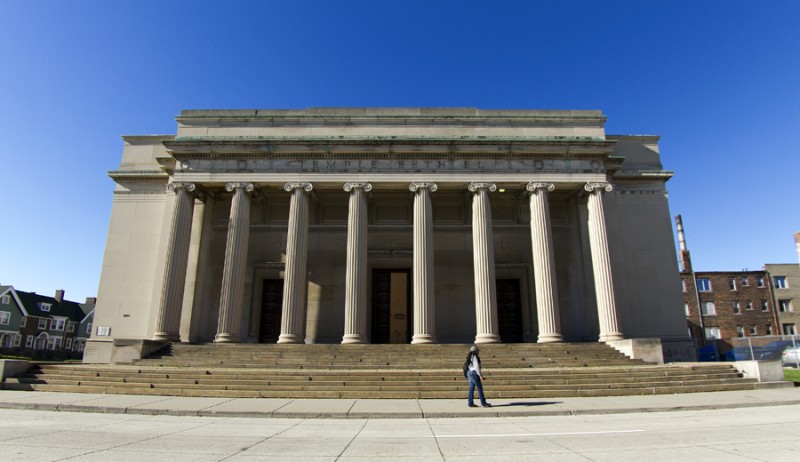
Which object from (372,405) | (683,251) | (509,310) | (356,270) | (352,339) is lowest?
(372,405)

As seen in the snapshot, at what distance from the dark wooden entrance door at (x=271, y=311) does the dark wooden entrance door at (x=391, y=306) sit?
18.5 feet

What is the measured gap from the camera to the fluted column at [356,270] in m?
23.1

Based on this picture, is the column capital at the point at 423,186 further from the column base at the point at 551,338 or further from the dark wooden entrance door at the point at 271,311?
the dark wooden entrance door at the point at 271,311

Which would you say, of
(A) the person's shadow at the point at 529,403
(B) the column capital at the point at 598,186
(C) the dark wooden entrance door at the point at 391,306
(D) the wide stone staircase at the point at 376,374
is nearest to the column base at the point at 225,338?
(D) the wide stone staircase at the point at 376,374

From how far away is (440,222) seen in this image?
28.7 m

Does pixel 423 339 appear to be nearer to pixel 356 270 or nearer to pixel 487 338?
pixel 487 338

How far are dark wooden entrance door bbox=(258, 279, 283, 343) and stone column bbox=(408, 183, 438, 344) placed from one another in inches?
349

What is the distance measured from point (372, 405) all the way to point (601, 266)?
1628 centimetres

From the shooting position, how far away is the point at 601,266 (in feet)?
80.1

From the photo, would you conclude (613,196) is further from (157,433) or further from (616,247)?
(157,433)

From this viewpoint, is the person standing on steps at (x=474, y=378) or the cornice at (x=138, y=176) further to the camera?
the cornice at (x=138, y=176)

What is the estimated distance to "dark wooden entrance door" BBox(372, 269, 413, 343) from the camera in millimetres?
27406

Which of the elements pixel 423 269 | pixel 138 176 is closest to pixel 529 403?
pixel 423 269

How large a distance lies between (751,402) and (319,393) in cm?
1265
